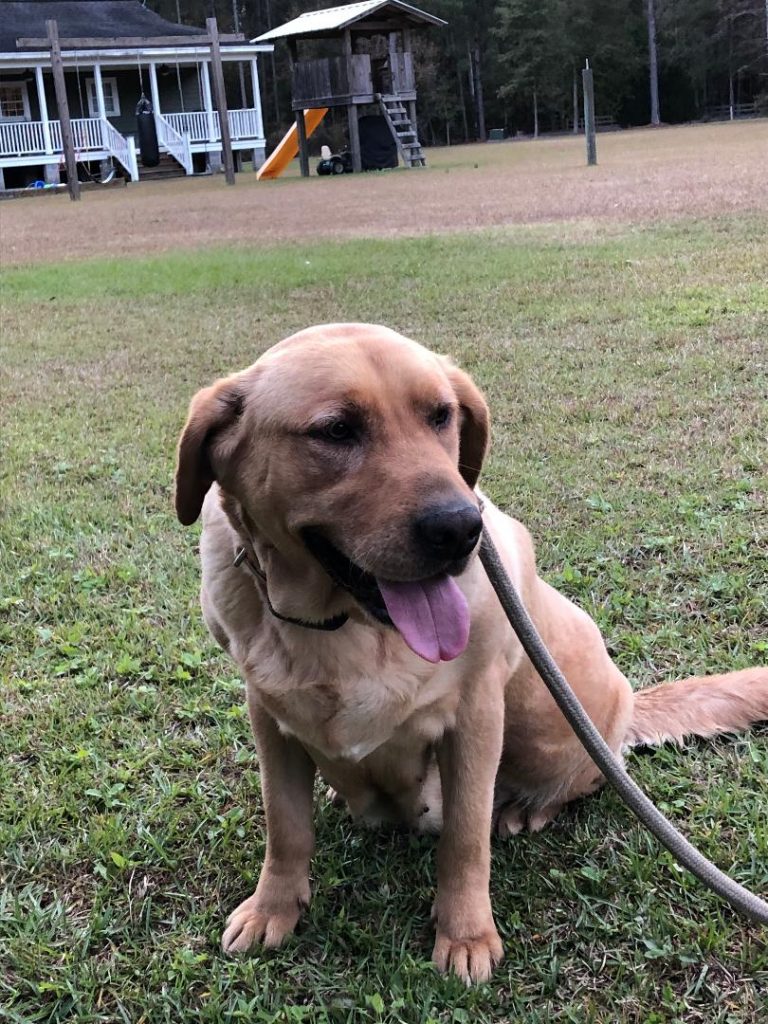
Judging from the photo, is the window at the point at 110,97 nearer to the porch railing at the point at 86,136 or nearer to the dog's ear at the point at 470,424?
the porch railing at the point at 86,136

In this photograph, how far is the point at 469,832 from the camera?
2.32m

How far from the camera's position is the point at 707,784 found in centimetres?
275

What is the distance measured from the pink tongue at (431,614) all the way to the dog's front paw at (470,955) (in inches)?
28.3

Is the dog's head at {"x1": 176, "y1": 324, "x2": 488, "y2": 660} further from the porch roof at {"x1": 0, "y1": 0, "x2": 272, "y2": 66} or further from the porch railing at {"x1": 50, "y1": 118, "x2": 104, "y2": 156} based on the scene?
the porch railing at {"x1": 50, "y1": 118, "x2": 104, "y2": 156}

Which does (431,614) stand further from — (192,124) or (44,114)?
(192,124)

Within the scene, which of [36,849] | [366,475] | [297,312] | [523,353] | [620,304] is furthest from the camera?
[297,312]

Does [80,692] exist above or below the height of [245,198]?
below

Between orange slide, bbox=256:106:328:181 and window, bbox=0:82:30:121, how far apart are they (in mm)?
12781

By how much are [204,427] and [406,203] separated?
60.3 ft

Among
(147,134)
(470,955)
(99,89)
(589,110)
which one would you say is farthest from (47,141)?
(470,955)

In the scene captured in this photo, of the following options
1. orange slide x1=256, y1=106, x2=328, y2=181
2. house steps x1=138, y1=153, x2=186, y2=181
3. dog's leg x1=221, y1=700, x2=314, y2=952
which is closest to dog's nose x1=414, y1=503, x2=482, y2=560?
dog's leg x1=221, y1=700, x2=314, y2=952

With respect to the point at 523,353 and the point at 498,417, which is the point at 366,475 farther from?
the point at 523,353

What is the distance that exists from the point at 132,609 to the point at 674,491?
2549mm

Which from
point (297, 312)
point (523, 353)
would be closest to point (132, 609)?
point (523, 353)
